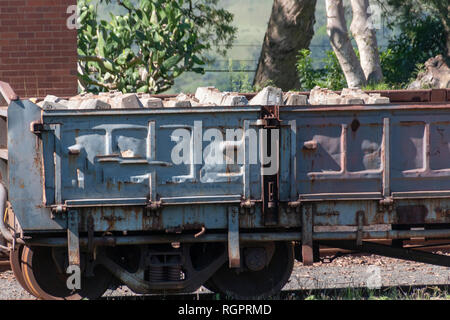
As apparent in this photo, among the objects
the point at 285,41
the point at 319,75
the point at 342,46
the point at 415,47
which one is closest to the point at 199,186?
the point at 342,46

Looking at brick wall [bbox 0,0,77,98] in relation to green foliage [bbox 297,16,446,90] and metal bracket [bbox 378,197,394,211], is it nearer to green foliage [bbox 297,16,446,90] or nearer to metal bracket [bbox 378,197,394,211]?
metal bracket [bbox 378,197,394,211]

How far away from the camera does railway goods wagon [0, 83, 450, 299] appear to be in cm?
735

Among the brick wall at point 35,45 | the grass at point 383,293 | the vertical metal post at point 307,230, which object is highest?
the brick wall at point 35,45

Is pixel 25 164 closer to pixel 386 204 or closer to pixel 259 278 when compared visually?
pixel 259 278

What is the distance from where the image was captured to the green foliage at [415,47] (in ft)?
68.4

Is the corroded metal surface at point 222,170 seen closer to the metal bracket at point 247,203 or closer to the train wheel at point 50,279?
the metal bracket at point 247,203

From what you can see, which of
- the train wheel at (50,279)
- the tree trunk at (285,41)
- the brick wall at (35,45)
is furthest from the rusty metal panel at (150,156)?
the tree trunk at (285,41)

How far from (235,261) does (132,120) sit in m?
1.66

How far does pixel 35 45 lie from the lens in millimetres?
11828

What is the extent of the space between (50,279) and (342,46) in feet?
38.5

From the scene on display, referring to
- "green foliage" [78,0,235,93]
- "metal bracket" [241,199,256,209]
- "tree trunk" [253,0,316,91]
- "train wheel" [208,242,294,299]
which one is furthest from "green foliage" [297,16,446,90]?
"metal bracket" [241,199,256,209]

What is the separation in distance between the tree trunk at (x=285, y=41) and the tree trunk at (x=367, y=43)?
173 cm

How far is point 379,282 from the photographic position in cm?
920

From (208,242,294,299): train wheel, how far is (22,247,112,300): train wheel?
3.77 ft
